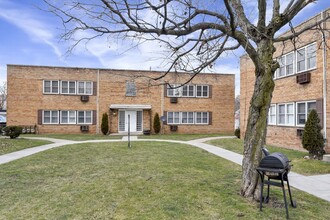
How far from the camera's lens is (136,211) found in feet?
14.5

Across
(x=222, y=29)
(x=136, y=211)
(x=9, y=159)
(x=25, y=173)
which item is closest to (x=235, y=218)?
(x=136, y=211)

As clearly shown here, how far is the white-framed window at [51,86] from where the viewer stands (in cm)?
2311

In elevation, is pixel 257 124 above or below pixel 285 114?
below

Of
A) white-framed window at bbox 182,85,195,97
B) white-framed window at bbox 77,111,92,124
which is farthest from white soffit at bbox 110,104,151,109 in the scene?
white-framed window at bbox 182,85,195,97

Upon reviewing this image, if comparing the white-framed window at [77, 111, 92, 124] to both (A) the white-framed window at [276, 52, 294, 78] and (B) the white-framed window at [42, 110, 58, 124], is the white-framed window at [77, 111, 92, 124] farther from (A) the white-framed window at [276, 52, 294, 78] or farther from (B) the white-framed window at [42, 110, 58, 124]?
(A) the white-framed window at [276, 52, 294, 78]

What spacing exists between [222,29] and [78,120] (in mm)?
21228

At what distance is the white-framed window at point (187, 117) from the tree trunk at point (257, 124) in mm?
20330

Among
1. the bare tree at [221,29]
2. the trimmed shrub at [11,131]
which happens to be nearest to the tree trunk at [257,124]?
the bare tree at [221,29]

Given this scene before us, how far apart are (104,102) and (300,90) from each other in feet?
56.7

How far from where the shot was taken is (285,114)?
46.4ft

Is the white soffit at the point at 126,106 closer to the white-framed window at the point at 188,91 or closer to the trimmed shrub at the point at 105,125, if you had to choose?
the trimmed shrub at the point at 105,125

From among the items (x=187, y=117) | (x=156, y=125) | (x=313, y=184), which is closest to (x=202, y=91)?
(x=187, y=117)

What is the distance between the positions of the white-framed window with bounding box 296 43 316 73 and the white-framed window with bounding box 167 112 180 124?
45.6 ft

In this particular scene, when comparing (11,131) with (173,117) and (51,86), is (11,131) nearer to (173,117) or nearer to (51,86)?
(51,86)
